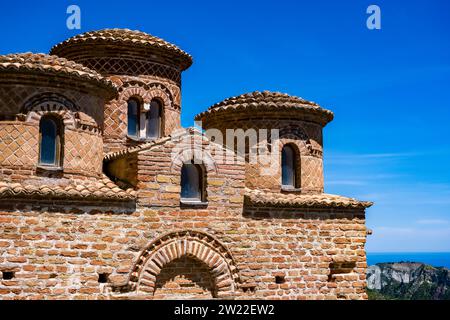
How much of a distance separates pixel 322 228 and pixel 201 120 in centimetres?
474

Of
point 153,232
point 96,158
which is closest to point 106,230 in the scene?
point 153,232

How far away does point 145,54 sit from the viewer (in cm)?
1465

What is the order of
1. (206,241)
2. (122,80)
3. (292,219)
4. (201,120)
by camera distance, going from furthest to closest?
(201,120)
(122,80)
(292,219)
(206,241)

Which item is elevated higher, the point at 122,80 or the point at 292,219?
the point at 122,80

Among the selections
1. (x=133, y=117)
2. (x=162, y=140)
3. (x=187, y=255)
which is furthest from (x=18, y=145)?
(x=133, y=117)

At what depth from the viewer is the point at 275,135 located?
47.5 feet

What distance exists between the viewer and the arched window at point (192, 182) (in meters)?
11.6

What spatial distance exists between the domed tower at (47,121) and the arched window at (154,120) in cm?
280

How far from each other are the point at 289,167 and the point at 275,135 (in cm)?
96

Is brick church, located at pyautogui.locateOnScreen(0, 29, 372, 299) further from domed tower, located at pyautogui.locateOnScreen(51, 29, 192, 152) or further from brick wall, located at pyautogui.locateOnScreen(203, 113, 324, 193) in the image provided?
brick wall, located at pyautogui.locateOnScreen(203, 113, 324, 193)

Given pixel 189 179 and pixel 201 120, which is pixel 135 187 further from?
pixel 201 120

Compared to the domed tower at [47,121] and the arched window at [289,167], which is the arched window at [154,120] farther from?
the arched window at [289,167]

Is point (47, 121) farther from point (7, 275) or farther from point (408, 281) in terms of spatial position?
point (408, 281)

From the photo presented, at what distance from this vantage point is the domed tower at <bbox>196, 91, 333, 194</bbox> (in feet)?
47.3
